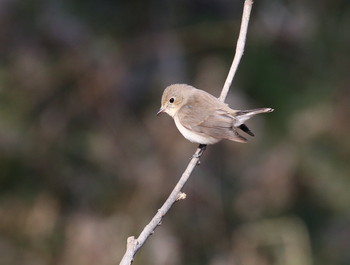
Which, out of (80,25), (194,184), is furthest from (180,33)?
(194,184)

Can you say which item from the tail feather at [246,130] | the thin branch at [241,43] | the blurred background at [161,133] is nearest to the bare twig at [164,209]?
the thin branch at [241,43]

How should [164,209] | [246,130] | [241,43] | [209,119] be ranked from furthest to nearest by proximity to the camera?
[209,119]
[246,130]
[241,43]
[164,209]

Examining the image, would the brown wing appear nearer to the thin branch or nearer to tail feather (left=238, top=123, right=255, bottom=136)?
tail feather (left=238, top=123, right=255, bottom=136)

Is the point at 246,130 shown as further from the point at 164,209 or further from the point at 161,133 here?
the point at 161,133

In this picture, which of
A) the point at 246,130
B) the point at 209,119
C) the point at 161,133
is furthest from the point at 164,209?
the point at 161,133

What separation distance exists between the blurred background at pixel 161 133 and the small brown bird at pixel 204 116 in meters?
2.09

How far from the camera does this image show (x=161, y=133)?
857 cm

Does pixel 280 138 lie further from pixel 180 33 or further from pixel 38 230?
pixel 38 230

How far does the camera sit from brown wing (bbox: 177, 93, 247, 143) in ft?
16.2

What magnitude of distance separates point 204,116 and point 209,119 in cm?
6

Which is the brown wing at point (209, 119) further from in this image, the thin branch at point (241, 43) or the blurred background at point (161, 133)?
the blurred background at point (161, 133)

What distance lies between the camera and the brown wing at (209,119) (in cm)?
494

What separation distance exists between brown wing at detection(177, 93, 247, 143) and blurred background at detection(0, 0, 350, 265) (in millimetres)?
2120

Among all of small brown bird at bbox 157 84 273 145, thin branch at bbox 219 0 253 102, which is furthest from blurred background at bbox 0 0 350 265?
thin branch at bbox 219 0 253 102
